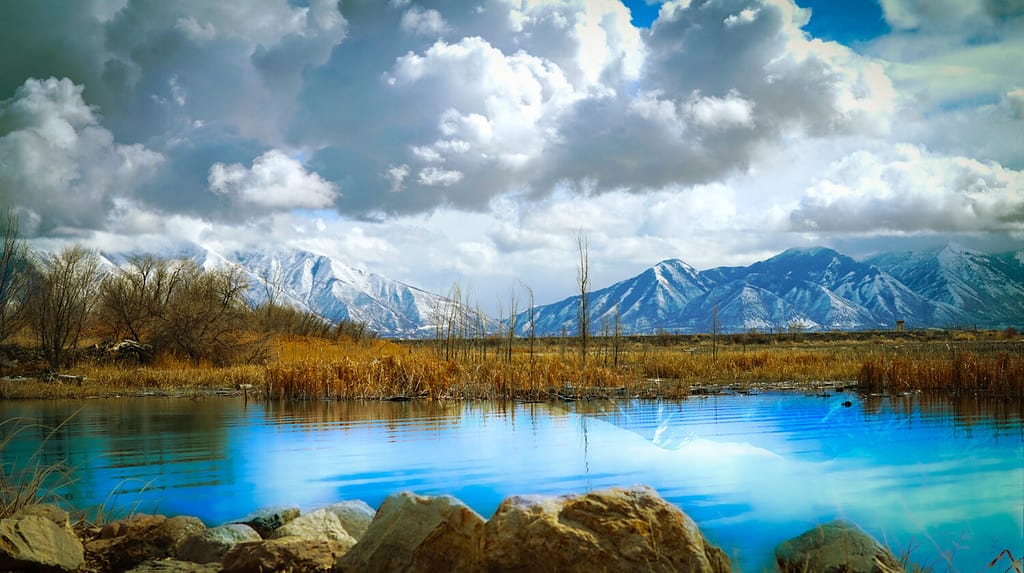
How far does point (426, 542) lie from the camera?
18.1 feet

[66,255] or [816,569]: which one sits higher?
[66,255]

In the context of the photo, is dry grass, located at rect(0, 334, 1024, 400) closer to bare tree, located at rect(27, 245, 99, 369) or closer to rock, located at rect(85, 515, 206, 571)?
bare tree, located at rect(27, 245, 99, 369)

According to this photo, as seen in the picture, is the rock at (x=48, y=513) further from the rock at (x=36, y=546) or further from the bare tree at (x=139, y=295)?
the bare tree at (x=139, y=295)

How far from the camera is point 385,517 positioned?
5.86m

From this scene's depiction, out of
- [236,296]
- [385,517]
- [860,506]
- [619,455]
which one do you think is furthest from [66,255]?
→ [860,506]

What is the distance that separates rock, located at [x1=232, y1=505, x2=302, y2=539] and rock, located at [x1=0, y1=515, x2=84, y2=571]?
148cm

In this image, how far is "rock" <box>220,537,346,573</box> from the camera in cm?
542

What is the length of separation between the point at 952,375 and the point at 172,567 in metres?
21.7

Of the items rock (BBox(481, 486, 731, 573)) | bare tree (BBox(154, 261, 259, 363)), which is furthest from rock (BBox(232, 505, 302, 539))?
bare tree (BBox(154, 261, 259, 363))

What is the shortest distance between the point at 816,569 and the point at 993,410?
46.8 feet

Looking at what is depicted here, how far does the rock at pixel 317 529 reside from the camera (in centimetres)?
659

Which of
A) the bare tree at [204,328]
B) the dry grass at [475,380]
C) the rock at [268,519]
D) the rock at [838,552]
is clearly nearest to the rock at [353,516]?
the rock at [268,519]

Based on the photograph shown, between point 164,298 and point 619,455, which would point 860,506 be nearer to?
point 619,455

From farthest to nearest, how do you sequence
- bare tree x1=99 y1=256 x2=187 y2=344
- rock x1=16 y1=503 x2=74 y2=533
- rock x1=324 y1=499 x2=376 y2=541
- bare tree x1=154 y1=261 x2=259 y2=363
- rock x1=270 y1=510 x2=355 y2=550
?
bare tree x1=99 y1=256 x2=187 y2=344 < bare tree x1=154 y1=261 x2=259 y2=363 < rock x1=324 y1=499 x2=376 y2=541 < rock x1=270 y1=510 x2=355 y2=550 < rock x1=16 y1=503 x2=74 y2=533
